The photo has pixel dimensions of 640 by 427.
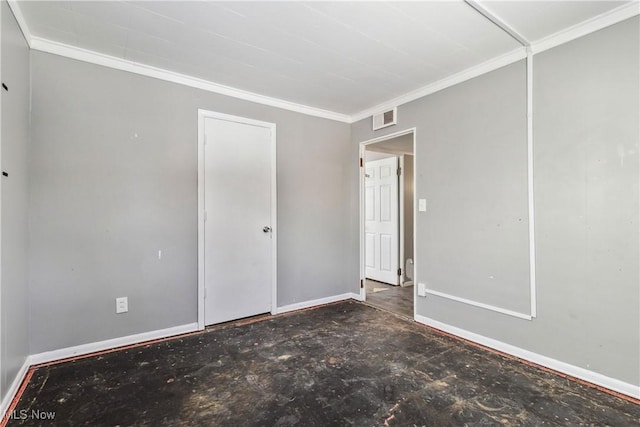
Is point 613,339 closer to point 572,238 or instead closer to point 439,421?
point 572,238

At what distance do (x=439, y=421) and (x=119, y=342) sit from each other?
2.47 m

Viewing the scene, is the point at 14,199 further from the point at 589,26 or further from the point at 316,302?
the point at 589,26

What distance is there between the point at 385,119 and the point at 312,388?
278 cm

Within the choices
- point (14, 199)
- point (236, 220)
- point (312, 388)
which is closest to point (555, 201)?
point (312, 388)

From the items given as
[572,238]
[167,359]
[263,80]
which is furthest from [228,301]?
[572,238]

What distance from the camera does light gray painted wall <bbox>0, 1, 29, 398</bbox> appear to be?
5.59 feet

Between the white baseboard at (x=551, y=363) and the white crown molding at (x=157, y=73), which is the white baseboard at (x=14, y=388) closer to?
the white crown molding at (x=157, y=73)

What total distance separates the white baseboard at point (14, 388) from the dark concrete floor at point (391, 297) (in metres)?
3.12

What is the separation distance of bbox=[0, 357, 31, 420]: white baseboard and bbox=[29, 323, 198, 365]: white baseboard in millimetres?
89

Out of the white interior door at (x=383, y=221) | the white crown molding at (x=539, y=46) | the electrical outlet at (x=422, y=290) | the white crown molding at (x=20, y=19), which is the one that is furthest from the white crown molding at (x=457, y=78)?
the white crown molding at (x=20, y=19)

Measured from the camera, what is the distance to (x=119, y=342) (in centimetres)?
248

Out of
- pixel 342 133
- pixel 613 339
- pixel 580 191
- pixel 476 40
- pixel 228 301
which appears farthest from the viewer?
pixel 342 133

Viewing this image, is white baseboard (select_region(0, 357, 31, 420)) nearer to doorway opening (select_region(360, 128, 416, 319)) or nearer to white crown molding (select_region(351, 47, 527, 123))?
doorway opening (select_region(360, 128, 416, 319))

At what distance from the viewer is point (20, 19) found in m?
1.93
